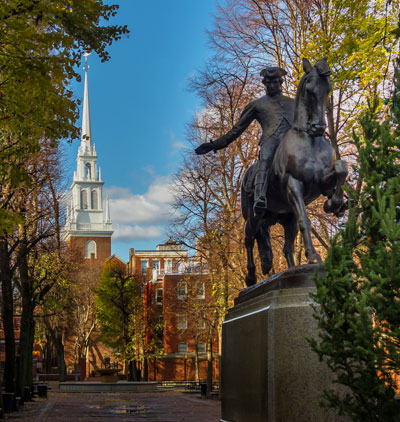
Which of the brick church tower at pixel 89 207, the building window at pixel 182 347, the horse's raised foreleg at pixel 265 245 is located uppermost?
the brick church tower at pixel 89 207

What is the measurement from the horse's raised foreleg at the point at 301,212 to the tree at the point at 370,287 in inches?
119

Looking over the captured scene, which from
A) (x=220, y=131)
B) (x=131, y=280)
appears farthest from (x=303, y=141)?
(x=131, y=280)

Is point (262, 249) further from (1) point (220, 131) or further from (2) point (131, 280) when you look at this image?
(2) point (131, 280)

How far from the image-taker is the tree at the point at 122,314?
5984 cm

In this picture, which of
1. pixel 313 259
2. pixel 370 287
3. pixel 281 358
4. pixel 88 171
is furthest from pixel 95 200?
pixel 370 287

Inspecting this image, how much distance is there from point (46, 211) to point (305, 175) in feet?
75.0

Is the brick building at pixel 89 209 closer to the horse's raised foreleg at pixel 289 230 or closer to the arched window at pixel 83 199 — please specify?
the arched window at pixel 83 199

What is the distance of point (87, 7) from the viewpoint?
13.5 metres

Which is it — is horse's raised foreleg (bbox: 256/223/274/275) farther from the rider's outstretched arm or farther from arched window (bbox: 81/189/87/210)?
arched window (bbox: 81/189/87/210)

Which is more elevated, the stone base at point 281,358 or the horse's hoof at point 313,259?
the horse's hoof at point 313,259

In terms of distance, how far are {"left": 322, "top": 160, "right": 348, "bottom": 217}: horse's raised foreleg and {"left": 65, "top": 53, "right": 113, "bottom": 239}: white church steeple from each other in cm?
11185

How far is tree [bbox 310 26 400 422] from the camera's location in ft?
16.2

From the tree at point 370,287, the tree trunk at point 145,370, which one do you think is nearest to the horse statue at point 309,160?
the tree at point 370,287

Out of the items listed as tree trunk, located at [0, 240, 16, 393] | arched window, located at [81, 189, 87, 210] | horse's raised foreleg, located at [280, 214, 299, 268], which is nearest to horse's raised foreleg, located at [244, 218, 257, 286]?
horse's raised foreleg, located at [280, 214, 299, 268]
